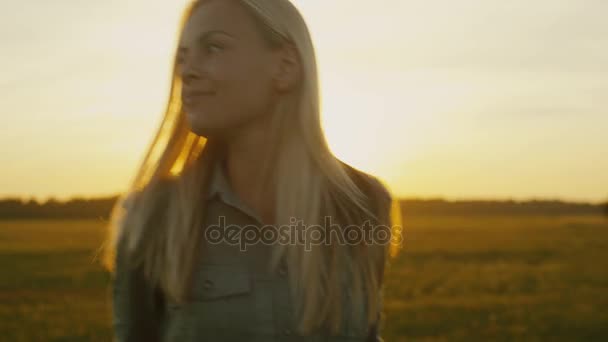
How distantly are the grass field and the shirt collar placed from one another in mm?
2125

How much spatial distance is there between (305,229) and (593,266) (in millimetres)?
26432

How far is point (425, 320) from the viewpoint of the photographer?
1487 centimetres

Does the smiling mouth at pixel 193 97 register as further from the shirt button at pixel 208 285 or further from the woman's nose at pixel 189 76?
the shirt button at pixel 208 285

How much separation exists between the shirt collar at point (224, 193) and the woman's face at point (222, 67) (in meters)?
0.16

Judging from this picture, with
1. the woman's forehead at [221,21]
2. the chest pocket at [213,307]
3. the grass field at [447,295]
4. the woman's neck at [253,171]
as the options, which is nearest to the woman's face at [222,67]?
the woman's forehead at [221,21]

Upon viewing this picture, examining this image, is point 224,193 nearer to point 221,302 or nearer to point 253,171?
point 253,171

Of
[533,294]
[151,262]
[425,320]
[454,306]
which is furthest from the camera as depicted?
[533,294]

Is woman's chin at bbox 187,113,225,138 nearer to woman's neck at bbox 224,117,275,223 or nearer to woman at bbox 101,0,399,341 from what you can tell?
woman at bbox 101,0,399,341

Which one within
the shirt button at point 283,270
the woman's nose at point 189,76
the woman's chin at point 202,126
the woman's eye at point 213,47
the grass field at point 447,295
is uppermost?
the woman's eye at point 213,47

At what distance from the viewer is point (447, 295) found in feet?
62.8

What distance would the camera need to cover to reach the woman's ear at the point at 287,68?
9.34ft

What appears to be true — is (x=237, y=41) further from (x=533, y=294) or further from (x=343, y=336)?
(x=533, y=294)

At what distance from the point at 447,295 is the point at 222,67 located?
Result: 17.0 meters

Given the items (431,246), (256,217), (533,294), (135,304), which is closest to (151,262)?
(135,304)
